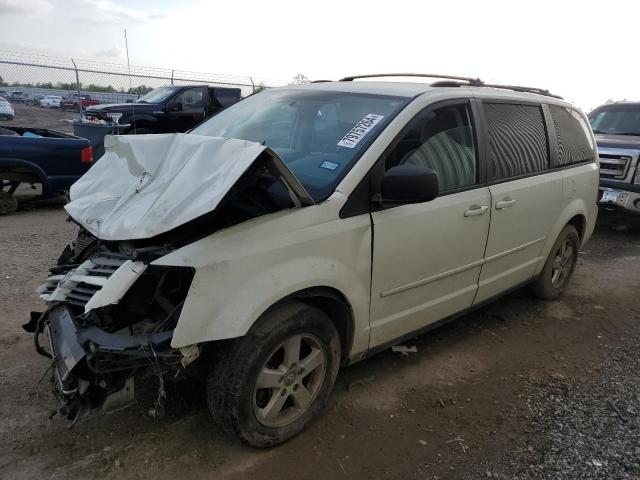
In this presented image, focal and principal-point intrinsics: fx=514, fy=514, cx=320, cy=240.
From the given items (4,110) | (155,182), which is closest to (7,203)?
(155,182)

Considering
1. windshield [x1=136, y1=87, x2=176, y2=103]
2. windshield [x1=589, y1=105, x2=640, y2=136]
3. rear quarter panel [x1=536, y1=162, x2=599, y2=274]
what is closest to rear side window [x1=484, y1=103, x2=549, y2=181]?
rear quarter panel [x1=536, y1=162, x2=599, y2=274]

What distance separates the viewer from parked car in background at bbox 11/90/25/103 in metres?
25.0

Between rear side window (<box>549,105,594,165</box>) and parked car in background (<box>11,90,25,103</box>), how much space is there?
2645 centimetres

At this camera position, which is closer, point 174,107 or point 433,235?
point 433,235

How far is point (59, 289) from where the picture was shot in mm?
2619

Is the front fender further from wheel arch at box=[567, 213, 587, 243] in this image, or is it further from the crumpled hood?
wheel arch at box=[567, 213, 587, 243]

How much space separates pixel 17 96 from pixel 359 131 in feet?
94.5

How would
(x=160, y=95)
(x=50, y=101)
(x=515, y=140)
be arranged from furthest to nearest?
(x=50, y=101), (x=160, y=95), (x=515, y=140)

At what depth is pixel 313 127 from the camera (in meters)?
3.33

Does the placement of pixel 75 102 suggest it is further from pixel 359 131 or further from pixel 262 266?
pixel 262 266

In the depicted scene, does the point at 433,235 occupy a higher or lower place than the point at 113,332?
higher

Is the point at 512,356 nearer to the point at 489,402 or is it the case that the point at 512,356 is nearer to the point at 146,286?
the point at 489,402

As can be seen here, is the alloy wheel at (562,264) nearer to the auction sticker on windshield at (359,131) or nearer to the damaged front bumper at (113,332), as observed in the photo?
the auction sticker on windshield at (359,131)

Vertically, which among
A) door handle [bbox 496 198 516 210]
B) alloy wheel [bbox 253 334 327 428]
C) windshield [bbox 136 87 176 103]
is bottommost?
alloy wheel [bbox 253 334 327 428]
